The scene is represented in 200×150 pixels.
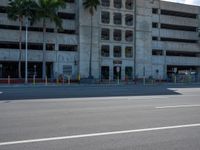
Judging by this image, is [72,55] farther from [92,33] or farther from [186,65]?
[186,65]

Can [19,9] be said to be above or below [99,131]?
above

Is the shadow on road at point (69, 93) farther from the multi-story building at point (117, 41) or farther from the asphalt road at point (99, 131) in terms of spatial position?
the multi-story building at point (117, 41)

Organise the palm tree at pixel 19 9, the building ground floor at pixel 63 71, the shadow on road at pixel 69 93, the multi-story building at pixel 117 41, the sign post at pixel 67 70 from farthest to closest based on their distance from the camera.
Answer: the sign post at pixel 67 70 → the building ground floor at pixel 63 71 → the multi-story building at pixel 117 41 → the palm tree at pixel 19 9 → the shadow on road at pixel 69 93

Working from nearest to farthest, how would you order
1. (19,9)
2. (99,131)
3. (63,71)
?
(99,131), (19,9), (63,71)

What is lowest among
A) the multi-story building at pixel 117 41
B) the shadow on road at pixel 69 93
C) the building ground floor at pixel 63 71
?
the shadow on road at pixel 69 93

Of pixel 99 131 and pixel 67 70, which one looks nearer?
pixel 99 131

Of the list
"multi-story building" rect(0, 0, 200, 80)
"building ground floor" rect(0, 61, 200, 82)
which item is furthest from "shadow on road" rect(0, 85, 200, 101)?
→ "multi-story building" rect(0, 0, 200, 80)

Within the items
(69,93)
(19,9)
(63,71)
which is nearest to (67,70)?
(63,71)

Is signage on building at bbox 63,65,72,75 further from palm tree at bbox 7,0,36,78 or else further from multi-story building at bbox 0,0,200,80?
palm tree at bbox 7,0,36,78

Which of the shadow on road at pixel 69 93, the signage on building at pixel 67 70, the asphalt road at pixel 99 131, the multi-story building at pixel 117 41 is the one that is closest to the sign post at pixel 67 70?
the signage on building at pixel 67 70

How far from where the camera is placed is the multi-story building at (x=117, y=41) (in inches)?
2176

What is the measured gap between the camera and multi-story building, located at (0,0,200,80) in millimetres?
55281

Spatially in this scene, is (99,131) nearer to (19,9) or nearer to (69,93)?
(69,93)

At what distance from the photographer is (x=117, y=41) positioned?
61531 mm
